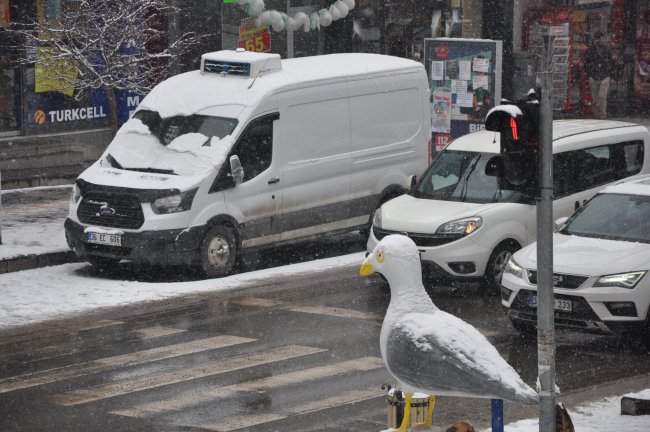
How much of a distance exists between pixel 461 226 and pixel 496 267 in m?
0.68

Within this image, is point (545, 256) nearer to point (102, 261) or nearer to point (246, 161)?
point (246, 161)

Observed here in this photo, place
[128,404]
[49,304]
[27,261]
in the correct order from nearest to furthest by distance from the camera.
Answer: [128,404]
[49,304]
[27,261]

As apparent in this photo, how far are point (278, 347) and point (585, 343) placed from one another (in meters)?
3.10

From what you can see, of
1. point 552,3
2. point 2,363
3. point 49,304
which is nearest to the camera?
point 2,363

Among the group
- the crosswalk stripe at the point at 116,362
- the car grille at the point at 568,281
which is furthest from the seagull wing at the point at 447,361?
the car grille at the point at 568,281

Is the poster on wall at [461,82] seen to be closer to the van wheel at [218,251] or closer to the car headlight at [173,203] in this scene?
the van wheel at [218,251]

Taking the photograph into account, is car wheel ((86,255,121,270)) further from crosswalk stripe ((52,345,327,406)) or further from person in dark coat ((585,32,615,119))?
person in dark coat ((585,32,615,119))

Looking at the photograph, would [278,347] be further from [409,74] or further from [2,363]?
[409,74]

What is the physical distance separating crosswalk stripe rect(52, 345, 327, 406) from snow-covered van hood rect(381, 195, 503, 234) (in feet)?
10.5

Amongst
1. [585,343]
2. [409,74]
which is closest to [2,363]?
[585,343]

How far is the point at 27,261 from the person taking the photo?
17.9 metres

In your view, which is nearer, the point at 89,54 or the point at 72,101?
the point at 89,54

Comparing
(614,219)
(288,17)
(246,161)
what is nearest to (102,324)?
(246,161)

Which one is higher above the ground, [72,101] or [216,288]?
[72,101]
